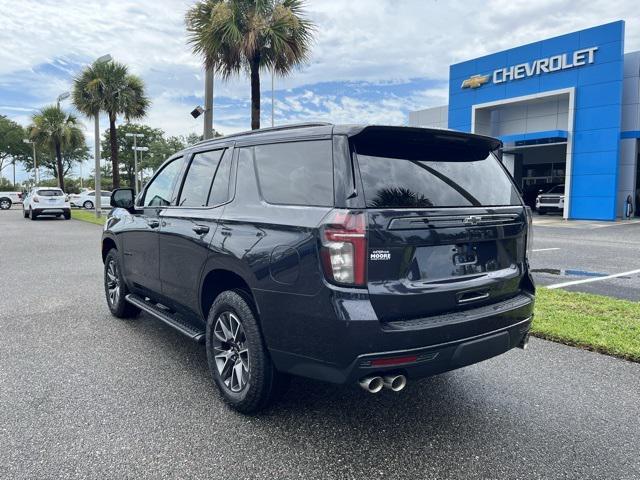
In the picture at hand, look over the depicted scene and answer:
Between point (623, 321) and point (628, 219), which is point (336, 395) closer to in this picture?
point (623, 321)

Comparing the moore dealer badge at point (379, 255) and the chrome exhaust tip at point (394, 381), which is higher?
the moore dealer badge at point (379, 255)

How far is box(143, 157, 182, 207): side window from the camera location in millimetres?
4637

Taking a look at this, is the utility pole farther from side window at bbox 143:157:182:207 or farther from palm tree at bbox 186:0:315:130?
side window at bbox 143:157:182:207

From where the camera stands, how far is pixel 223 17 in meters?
13.1

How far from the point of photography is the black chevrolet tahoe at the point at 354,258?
8.80 ft

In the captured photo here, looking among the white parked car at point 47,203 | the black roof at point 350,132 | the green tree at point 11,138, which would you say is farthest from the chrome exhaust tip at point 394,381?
the green tree at point 11,138

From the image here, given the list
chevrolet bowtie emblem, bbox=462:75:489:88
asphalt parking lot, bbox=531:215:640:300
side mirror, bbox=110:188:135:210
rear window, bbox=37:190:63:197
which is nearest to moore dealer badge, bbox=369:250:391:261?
side mirror, bbox=110:188:135:210

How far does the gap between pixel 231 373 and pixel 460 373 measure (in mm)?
1852

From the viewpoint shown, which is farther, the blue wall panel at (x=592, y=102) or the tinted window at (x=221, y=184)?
the blue wall panel at (x=592, y=102)

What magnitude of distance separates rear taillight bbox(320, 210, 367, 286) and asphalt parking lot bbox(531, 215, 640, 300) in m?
5.83

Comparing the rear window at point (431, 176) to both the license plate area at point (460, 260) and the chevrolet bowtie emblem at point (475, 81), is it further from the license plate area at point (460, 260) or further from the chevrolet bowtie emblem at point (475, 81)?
the chevrolet bowtie emblem at point (475, 81)

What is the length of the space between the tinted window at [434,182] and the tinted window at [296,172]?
226 millimetres

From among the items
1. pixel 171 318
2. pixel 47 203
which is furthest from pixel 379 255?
pixel 47 203

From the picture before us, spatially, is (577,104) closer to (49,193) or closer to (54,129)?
(49,193)
